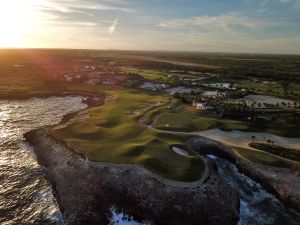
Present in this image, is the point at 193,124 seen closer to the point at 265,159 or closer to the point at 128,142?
the point at 128,142

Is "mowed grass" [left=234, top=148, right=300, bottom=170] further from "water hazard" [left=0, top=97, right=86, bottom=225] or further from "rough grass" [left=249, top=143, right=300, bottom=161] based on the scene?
"water hazard" [left=0, top=97, right=86, bottom=225]

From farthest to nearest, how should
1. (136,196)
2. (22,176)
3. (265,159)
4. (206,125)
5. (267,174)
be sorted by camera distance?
(206,125) → (265,159) → (22,176) → (267,174) → (136,196)

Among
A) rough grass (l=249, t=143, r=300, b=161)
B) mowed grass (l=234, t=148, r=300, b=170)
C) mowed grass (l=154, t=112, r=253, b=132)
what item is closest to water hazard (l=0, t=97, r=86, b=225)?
mowed grass (l=154, t=112, r=253, b=132)

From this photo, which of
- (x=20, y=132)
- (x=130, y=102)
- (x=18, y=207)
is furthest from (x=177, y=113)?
(x=18, y=207)

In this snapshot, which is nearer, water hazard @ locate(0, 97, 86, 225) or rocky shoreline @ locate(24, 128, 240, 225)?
rocky shoreline @ locate(24, 128, 240, 225)

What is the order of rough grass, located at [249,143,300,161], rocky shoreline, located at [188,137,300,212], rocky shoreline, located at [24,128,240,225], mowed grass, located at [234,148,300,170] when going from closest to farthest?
rocky shoreline, located at [24,128,240,225]
rocky shoreline, located at [188,137,300,212]
mowed grass, located at [234,148,300,170]
rough grass, located at [249,143,300,161]

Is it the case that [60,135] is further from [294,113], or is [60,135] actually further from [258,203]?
[294,113]

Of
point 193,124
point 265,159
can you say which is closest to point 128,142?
point 193,124
